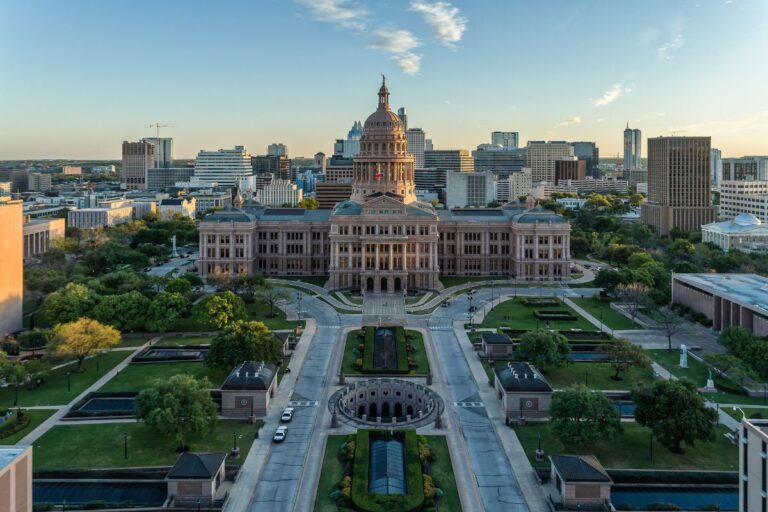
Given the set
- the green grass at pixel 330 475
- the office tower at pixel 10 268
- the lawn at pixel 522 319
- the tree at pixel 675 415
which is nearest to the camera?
the green grass at pixel 330 475

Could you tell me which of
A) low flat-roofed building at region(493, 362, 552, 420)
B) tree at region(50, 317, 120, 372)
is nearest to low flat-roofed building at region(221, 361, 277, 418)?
tree at region(50, 317, 120, 372)

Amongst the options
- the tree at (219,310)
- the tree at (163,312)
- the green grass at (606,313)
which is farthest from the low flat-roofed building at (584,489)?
the tree at (163,312)

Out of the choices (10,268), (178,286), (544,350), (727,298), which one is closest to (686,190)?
(727,298)

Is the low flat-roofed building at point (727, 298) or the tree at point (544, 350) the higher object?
the low flat-roofed building at point (727, 298)

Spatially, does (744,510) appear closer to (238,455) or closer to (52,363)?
(238,455)

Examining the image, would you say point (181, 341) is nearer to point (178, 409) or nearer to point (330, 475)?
point (178, 409)

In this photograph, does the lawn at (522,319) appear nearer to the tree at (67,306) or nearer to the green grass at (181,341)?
the green grass at (181,341)

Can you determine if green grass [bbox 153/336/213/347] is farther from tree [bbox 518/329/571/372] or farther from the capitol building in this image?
tree [bbox 518/329/571/372]
